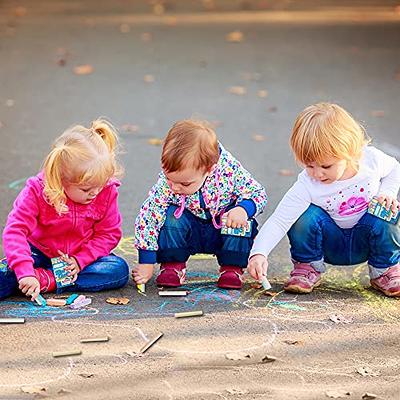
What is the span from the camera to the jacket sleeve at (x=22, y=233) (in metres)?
4.53

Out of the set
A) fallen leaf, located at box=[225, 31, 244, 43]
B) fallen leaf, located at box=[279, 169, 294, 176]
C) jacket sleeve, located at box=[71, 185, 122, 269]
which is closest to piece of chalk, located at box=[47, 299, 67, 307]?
jacket sleeve, located at box=[71, 185, 122, 269]

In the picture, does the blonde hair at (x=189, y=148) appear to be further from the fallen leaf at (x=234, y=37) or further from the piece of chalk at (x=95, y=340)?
the fallen leaf at (x=234, y=37)

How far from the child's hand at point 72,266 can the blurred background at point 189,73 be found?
3.18 ft

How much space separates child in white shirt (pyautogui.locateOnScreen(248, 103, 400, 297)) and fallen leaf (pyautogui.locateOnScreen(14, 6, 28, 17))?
10026 mm

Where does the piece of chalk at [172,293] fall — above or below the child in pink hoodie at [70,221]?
below

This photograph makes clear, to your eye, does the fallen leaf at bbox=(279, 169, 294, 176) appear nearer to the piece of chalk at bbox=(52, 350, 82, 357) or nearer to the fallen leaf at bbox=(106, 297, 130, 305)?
the fallen leaf at bbox=(106, 297, 130, 305)

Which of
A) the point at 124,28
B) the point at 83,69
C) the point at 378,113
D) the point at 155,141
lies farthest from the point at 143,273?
the point at 124,28

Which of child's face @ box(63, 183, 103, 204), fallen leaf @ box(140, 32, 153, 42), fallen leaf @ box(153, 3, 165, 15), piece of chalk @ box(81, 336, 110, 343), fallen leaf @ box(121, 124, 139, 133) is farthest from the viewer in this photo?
fallen leaf @ box(153, 3, 165, 15)

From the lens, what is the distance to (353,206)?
4.68 m

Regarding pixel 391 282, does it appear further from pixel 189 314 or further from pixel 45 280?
pixel 45 280

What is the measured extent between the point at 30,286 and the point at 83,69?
6.30m

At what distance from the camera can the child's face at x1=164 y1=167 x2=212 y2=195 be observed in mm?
4508

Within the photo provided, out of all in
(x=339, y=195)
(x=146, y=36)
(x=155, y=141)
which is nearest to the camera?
(x=339, y=195)

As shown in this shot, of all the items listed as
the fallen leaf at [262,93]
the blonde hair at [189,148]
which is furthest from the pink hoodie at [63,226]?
the fallen leaf at [262,93]
